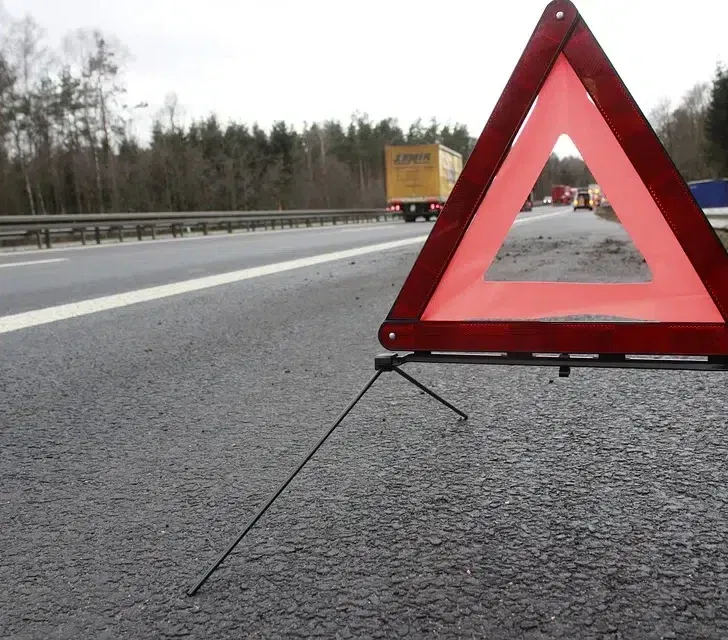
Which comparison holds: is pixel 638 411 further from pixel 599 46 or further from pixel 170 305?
pixel 170 305

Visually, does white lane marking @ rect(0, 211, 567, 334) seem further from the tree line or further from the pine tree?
the pine tree

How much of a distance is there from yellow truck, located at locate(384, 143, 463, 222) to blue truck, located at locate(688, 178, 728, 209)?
22.9m

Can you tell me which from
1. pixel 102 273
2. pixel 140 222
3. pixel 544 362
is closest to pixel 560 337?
pixel 544 362

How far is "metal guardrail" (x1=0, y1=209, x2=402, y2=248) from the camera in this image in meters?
18.1

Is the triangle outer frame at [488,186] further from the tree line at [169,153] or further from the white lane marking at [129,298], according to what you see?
the tree line at [169,153]

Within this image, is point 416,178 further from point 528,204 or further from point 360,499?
point 360,499

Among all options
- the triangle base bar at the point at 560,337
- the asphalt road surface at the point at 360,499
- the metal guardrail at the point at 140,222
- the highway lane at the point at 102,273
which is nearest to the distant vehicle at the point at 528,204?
the asphalt road surface at the point at 360,499

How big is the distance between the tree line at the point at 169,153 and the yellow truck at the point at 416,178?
459 inches

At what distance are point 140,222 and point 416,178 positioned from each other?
59.6ft

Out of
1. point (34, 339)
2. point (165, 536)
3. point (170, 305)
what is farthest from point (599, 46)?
point (170, 305)

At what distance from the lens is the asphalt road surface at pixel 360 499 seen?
143 cm

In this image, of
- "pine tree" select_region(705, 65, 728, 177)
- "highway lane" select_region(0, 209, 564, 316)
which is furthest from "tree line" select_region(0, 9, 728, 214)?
"highway lane" select_region(0, 209, 564, 316)

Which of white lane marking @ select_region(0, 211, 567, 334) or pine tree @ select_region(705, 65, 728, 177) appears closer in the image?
white lane marking @ select_region(0, 211, 567, 334)

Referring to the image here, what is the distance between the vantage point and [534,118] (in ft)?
5.72
